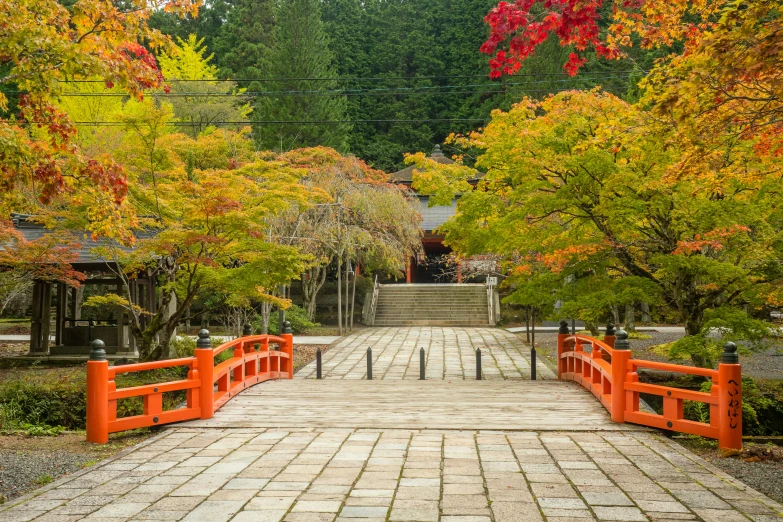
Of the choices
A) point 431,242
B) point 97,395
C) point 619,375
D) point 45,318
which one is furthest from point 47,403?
point 431,242

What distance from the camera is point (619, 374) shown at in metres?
7.82

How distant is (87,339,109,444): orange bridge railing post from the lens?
22.3ft

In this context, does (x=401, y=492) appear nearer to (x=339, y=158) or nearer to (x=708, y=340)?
(x=708, y=340)

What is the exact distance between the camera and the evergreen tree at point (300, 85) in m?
34.8

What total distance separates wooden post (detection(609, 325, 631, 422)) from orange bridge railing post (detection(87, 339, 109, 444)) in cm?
513

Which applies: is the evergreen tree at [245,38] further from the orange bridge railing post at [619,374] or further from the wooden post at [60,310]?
the orange bridge railing post at [619,374]

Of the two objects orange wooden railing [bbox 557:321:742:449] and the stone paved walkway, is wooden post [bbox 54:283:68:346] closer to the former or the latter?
the stone paved walkway

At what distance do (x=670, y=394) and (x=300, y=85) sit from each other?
102ft

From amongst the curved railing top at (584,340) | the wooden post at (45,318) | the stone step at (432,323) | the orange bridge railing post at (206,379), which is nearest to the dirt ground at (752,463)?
the curved railing top at (584,340)

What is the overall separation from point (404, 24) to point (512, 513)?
43.6m

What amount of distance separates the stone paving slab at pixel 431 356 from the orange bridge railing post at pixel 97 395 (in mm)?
6784

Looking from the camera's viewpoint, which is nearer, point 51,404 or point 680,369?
point 680,369

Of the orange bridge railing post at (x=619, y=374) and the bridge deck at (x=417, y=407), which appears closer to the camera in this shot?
the bridge deck at (x=417, y=407)

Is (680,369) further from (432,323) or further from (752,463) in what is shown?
(432,323)
